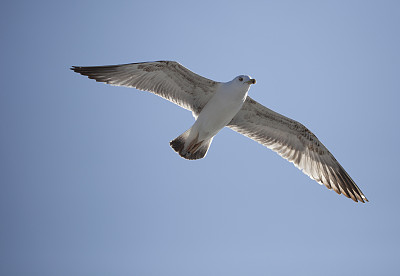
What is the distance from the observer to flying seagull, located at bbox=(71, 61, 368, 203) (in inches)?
355

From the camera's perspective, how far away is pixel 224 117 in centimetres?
920

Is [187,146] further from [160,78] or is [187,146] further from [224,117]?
[160,78]

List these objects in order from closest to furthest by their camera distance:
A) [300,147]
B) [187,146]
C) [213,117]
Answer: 1. [213,117]
2. [187,146]
3. [300,147]

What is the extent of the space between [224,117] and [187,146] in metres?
1.00

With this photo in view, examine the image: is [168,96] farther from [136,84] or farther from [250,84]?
[250,84]

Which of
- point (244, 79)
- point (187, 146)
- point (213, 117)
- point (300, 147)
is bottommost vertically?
point (187, 146)

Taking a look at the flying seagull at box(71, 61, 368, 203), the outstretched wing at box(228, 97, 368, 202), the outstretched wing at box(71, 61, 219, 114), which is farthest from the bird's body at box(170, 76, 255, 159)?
the outstretched wing at box(228, 97, 368, 202)

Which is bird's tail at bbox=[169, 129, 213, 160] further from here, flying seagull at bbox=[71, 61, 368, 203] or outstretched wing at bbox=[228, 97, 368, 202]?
outstretched wing at bbox=[228, 97, 368, 202]

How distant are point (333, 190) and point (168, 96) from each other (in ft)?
13.5

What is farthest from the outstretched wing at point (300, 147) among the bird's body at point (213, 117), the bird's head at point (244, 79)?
the bird's head at point (244, 79)

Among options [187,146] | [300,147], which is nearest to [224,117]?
[187,146]

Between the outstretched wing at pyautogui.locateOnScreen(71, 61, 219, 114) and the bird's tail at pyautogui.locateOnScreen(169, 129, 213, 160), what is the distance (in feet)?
2.48

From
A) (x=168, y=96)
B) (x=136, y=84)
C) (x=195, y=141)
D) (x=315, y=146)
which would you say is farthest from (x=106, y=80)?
(x=315, y=146)

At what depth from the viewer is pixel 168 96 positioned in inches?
371
